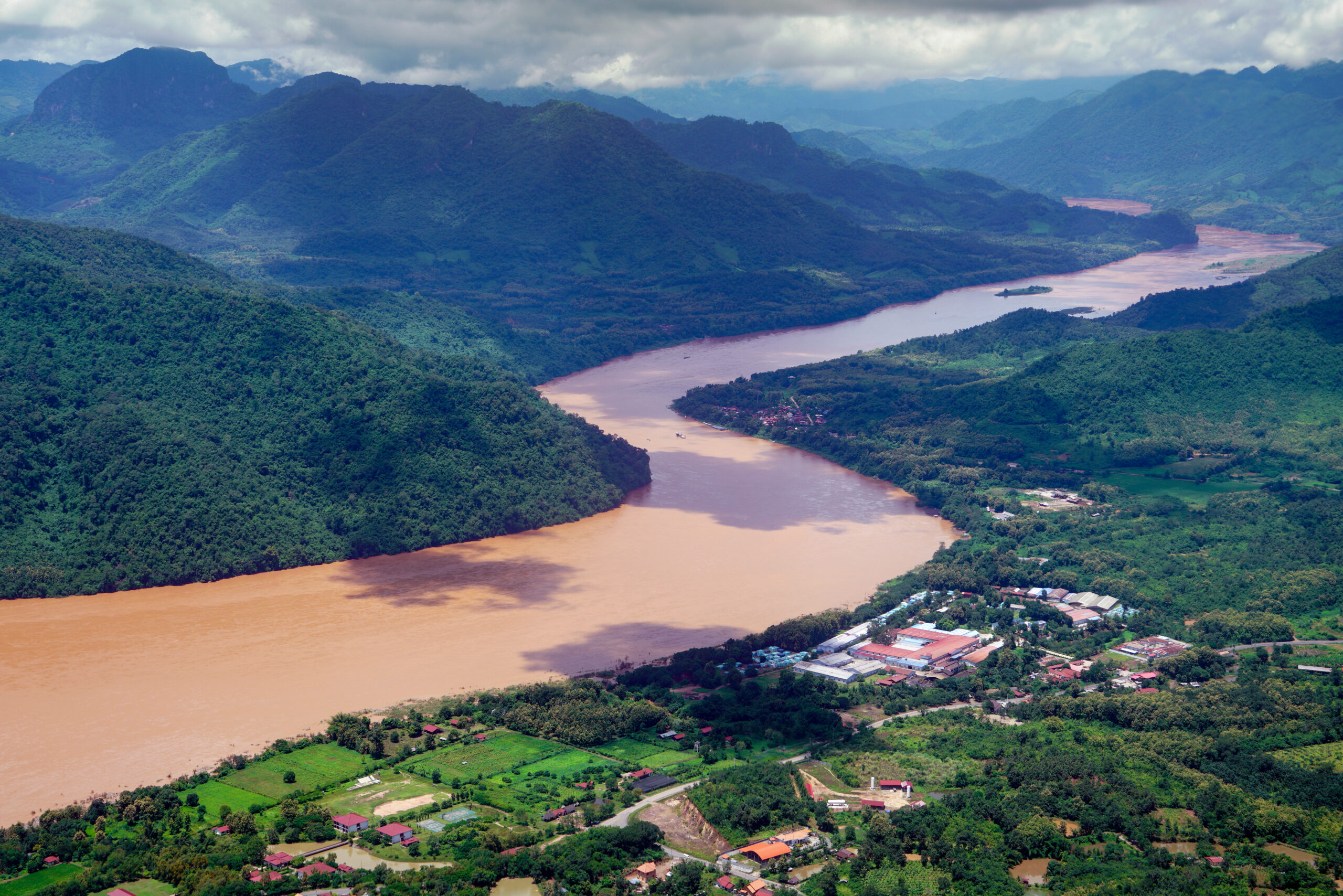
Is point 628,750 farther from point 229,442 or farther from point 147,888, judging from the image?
point 229,442

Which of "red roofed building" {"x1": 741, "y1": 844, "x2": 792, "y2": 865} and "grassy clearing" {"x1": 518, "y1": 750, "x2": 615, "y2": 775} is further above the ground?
"grassy clearing" {"x1": 518, "y1": 750, "x2": 615, "y2": 775}

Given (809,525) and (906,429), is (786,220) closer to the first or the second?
(906,429)

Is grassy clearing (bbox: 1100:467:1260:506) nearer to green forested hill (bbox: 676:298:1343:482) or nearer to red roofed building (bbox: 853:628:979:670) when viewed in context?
green forested hill (bbox: 676:298:1343:482)

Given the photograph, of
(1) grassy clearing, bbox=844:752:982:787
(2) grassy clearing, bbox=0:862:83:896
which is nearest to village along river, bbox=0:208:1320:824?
(2) grassy clearing, bbox=0:862:83:896

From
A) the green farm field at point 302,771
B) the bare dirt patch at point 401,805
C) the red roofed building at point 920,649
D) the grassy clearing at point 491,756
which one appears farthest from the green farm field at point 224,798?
the red roofed building at point 920,649

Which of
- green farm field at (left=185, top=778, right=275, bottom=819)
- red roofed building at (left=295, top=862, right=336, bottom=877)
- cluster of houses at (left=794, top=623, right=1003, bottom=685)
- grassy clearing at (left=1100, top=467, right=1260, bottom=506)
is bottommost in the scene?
red roofed building at (left=295, top=862, right=336, bottom=877)

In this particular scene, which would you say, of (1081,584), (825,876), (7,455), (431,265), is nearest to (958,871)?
(825,876)
